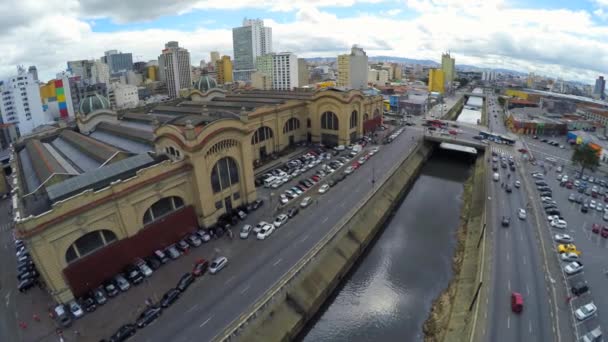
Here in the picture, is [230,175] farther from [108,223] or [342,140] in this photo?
[342,140]

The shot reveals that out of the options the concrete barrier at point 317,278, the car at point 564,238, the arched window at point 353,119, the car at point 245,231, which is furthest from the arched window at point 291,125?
the car at point 564,238

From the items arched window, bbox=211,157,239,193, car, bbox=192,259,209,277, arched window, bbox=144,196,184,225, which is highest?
arched window, bbox=211,157,239,193

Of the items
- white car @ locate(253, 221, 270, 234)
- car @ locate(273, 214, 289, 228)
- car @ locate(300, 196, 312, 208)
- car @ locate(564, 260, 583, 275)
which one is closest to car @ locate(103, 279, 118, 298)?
white car @ locate(253, 221, 270, 234)

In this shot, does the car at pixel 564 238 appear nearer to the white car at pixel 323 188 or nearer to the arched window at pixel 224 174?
the white car at pixel 323 188

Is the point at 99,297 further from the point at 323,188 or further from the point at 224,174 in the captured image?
the point at 323,188

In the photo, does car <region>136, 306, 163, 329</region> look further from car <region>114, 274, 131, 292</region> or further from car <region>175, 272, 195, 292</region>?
car <region>114, 274, 131, 292</region>

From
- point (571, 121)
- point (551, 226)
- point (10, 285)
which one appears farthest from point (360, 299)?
point (571, 121)
